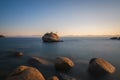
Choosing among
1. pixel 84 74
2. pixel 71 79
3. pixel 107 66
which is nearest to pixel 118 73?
pixel 107 66

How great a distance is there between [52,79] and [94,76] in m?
6.99

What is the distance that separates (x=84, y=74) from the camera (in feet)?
63.6

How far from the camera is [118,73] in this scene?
19828 millimetres

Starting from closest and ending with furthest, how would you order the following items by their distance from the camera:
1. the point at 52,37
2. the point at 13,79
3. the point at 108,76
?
the point at 13,79
the point at 108,76
the point at 52,37

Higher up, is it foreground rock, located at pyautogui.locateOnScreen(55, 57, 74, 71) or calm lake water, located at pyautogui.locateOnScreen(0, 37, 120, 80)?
foreground rock, located at pyautogui.locateOnScreen(55, 57, 74, 71)

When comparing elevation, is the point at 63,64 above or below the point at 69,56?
above

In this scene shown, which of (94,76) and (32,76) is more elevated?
(32,76)

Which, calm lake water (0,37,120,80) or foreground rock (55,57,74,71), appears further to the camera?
foreground rock (55,57,74,71)

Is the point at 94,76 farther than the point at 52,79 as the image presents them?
Yes

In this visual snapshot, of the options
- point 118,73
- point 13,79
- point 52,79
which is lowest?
point 118,73

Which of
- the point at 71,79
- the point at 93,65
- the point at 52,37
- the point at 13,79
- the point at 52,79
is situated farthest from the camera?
the point at 52,37

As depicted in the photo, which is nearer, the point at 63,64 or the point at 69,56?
the point at 63,64

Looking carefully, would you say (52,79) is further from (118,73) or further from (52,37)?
(52,37)

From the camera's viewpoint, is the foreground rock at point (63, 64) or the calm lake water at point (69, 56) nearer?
the calm lake water at point (69, 56)
